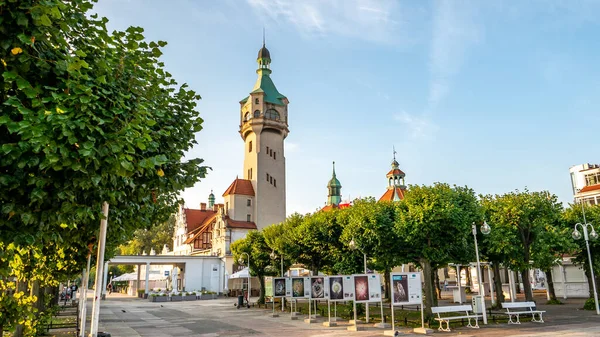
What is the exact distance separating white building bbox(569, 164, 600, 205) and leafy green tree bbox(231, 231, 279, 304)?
45.8 metres

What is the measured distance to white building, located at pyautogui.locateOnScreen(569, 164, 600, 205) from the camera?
59750mm

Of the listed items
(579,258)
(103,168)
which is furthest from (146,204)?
(579,258)

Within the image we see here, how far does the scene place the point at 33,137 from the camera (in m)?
5.03

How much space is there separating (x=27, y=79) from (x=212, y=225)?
78.2 meters

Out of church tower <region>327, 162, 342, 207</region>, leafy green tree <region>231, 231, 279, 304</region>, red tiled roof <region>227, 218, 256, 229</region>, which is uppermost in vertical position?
church tower <region>327, 162, 342, 207</region>

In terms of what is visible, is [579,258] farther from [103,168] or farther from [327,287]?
[103,168]

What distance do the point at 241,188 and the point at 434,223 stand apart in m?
56.8

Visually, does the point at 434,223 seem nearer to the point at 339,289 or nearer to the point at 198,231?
the point at 339,289

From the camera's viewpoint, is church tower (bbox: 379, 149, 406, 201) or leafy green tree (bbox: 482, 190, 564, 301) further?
church tower (bbox: 379, 149, 406, 201)

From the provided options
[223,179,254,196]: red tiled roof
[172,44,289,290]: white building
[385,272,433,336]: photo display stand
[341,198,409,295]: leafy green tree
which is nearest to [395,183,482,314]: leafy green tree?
[341,198,409,295]: leafy green tree

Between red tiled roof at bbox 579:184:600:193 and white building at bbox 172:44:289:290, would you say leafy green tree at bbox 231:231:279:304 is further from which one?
red tiled roof at bbox 579:184:600:193

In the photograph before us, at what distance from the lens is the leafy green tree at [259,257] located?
4297 centimetres

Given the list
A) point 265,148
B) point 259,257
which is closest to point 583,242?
point 259,257

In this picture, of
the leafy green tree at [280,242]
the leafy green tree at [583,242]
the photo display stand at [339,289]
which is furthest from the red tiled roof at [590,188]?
the photo display stand at [339,289]
